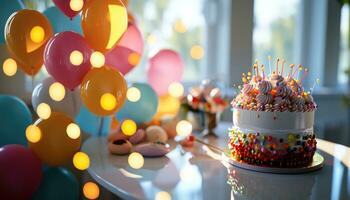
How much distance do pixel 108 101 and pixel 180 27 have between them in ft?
4.03

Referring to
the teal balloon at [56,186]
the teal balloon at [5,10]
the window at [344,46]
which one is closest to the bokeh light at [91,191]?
the teal balloon at [56,186]

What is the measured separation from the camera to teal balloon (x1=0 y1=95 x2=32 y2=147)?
1.47m

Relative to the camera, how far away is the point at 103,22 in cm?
137

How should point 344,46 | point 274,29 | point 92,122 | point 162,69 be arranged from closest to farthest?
point 92,122 → point 162,69 → point 274,29 → point 344,46

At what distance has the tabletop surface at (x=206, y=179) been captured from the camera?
1052 millimetres

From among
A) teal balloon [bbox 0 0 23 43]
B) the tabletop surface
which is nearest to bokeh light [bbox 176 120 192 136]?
the tabletop surface

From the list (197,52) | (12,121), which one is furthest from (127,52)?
(197,52)

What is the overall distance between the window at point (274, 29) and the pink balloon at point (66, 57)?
5.16ft

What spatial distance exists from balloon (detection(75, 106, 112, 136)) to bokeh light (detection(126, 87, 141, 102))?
0.55ft

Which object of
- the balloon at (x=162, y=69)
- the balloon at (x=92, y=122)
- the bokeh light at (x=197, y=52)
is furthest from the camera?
the bokeh light at (x=197, y=52)

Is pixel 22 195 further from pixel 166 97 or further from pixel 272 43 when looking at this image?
pixel 272 43

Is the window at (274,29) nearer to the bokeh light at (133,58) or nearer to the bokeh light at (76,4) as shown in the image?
the bokeh light at (133,58)

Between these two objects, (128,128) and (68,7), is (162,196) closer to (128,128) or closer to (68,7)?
(128,128)

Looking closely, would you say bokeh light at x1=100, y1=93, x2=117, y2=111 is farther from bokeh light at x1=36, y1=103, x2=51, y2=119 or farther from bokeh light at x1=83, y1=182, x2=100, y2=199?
bokeh light at x1=83, y1=182, x2=100, y2=199
